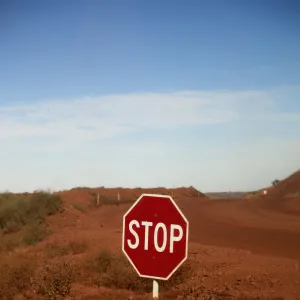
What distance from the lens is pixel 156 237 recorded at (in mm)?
4266

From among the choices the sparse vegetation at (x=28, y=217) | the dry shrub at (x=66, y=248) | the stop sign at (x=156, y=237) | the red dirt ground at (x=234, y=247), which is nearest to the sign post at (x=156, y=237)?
the stop sign at (x=156, y=237)

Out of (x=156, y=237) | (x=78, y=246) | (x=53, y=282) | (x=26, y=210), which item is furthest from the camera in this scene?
(x=26, y=210)

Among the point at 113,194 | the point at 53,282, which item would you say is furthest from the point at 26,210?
the point at 113,194

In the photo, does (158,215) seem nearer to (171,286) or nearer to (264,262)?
(171,286)

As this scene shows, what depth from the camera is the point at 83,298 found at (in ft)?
28.7

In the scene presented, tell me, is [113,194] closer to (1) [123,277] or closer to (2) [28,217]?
(2) [28,217]

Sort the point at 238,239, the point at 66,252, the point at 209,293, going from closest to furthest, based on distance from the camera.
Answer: the point at 209,293
the point at 66,252
the point at 238,239

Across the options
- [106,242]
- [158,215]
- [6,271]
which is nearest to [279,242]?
[106,242]

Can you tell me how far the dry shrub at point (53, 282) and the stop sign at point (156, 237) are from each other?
4.70 metres

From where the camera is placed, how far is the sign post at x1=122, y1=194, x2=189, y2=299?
419 cm

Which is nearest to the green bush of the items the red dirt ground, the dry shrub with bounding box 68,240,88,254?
the red dirt ground

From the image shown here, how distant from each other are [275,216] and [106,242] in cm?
1172

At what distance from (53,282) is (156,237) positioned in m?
5.34

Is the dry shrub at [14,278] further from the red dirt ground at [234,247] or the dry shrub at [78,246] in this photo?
the dry shrub at [78,246]
